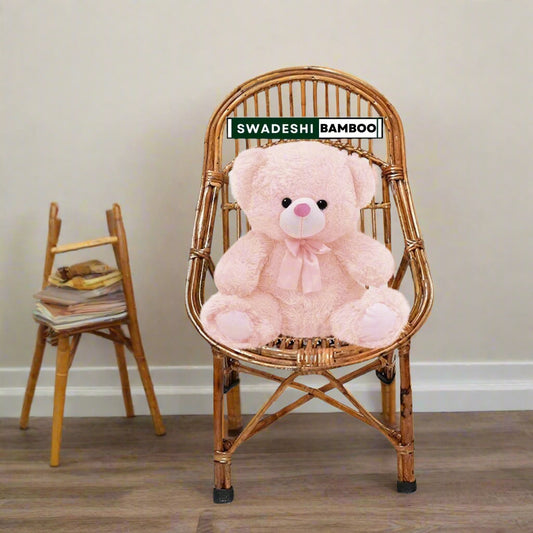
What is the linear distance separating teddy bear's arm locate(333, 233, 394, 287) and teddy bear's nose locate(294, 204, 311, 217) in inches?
7.0

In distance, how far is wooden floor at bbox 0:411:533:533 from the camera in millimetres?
1330

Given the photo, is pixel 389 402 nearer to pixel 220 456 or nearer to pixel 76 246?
pixel 220 456

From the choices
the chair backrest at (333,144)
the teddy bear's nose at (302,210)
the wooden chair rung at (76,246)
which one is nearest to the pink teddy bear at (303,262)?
the teddy bear's nose at (302,210)

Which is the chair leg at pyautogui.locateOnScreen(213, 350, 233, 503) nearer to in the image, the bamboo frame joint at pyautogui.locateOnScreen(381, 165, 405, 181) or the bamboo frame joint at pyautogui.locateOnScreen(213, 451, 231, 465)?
the bamboo frame joint at pyautogui.locateOnScreen(213, 451, 231, 465)

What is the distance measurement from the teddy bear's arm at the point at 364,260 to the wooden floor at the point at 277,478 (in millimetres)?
544

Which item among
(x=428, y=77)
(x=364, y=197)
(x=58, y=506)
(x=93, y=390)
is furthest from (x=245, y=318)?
(x=428, y=77)

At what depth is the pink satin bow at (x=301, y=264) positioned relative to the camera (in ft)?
4.31

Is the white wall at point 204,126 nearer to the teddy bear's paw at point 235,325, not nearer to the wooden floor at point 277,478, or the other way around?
the wooden floor at point 277,478

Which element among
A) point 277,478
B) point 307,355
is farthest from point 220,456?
point 307,355

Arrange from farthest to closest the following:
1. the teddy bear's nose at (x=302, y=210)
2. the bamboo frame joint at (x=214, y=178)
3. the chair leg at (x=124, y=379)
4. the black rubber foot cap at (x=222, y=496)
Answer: the chair leg at (x=124, y=379) → the bamboo frame joint at (x=214, y=178) → the black rubber foot cap at (x=222, y=496) → the teddy bear's nose at (x=302, y=210)

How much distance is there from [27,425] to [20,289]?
1.48ft

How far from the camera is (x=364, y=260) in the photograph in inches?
52.6

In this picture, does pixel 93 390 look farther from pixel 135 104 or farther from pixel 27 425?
pixel 135 104

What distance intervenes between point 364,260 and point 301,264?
0.15 meters
